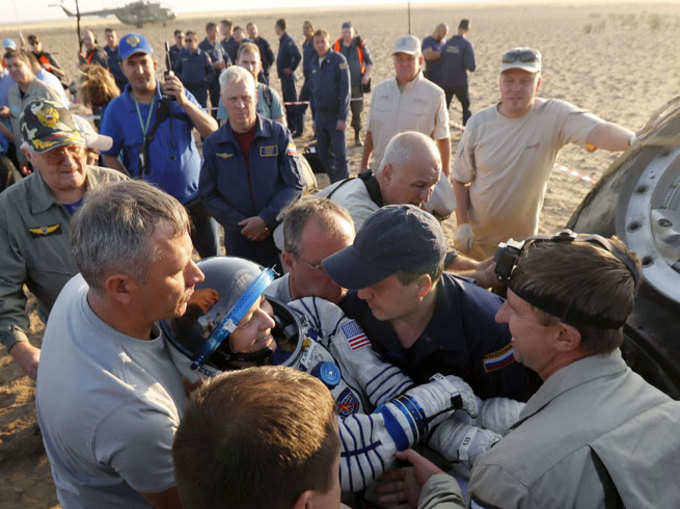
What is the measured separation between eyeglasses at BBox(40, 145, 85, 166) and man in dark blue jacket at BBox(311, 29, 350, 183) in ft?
16.5

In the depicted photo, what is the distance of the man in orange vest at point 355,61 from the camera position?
9.75 metres

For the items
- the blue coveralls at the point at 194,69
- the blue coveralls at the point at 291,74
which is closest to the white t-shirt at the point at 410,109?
the blue coveralls at the point at 291,74

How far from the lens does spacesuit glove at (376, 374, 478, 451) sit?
1.59 meters

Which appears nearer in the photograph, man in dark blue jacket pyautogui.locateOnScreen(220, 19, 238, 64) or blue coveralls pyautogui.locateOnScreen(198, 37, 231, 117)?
blue coveralls pyautogui.locateOnScreen(198, 37, 231, 117)

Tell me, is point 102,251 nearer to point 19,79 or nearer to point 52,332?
point 52,332

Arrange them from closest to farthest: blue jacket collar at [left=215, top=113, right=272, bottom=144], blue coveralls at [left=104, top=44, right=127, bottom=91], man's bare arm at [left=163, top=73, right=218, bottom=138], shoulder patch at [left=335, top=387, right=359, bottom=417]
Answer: shoulder patch at [left=335, top=387, right=359, bottom=417], blue jacket collar at [left=215, top=113, right=272, bottom=144], man's bare arm at [left=163, top=73, right=218, bottom=138], blue coveralls at [left=104, top=44, right=127, bottom=91]

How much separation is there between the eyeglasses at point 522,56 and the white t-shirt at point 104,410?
10.6 feet

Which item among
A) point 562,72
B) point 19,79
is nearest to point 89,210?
point 19,79

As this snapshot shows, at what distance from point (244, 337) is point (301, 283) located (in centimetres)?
70

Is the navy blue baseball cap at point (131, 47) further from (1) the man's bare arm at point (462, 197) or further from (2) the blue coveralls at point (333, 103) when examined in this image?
(2) the blue coveralls at point (333, 103)

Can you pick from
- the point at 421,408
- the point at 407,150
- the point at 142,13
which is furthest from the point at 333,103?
the point at 142,13

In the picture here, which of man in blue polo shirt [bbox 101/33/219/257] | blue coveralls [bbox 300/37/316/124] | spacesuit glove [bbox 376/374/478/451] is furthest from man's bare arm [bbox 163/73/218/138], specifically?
blue coveralls [bbox 300/37/316/124]

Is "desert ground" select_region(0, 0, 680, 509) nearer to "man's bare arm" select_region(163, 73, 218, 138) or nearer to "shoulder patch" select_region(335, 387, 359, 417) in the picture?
"man's bare arm" select_region(163, 73, 218, 138)

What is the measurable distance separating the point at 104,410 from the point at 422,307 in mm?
1110
